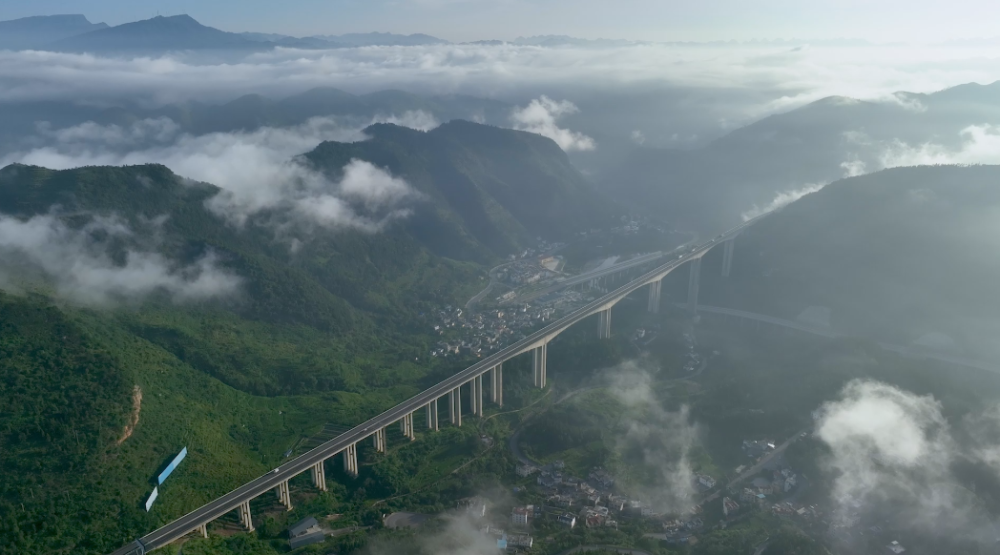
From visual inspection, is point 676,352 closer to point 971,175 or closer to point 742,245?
point 742,245

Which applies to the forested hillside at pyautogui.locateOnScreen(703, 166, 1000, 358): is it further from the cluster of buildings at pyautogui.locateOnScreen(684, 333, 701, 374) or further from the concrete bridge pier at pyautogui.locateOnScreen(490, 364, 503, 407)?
the concrete bridge pier at pyautogui.locateOnScreen(490, 364, 503, 407)

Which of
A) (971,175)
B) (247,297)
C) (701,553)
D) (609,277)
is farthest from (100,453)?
(971,175)

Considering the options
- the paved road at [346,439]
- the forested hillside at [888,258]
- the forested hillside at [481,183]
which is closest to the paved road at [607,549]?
the paved road at [346,439]

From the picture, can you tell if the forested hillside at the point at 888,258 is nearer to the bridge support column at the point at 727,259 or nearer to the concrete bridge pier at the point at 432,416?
the bridge support column at the point at 727,259

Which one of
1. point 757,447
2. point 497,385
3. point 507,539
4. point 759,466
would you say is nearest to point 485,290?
point 497,385

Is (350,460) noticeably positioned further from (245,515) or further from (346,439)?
(245,515)

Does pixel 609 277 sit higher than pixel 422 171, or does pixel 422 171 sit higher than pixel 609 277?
pixel 422 171
